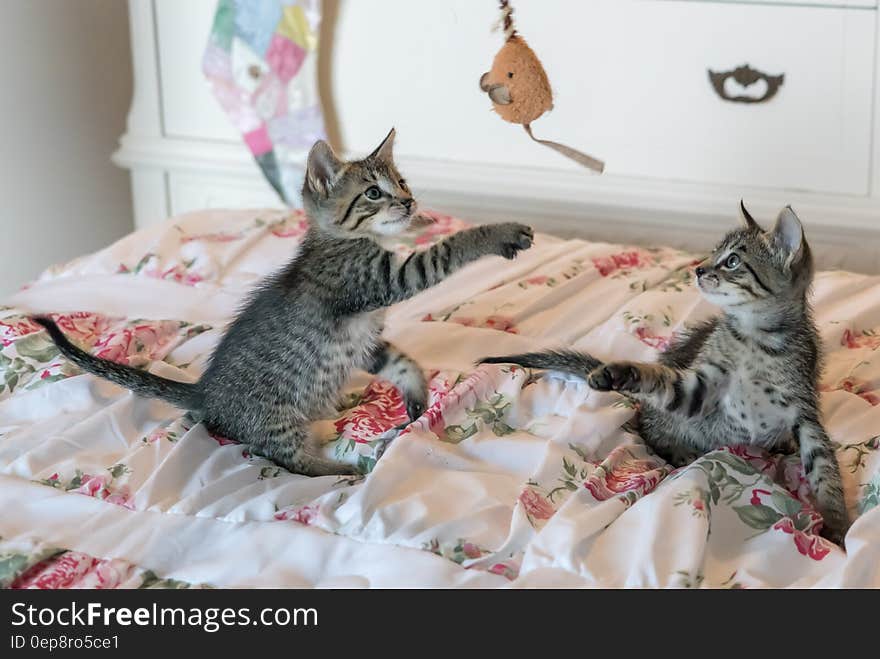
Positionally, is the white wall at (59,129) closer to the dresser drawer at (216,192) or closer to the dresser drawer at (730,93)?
the dresser drawer at (216,192)

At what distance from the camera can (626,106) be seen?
2.28 m

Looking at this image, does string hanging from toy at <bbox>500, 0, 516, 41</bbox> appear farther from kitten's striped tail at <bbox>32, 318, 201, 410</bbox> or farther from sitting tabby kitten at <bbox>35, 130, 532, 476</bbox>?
kitten's striped tail at <bbox>32, 318, 201, 410</bbox>

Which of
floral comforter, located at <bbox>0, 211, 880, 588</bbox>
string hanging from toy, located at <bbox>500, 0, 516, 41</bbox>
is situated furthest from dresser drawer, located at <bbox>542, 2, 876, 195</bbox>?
string hanging from toy, located at <bbox>500, 0, 516, 41</bbox>

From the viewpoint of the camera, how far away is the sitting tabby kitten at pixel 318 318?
1435mm

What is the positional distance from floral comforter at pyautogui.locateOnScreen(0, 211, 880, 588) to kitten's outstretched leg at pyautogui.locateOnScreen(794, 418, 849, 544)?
0.08 ft

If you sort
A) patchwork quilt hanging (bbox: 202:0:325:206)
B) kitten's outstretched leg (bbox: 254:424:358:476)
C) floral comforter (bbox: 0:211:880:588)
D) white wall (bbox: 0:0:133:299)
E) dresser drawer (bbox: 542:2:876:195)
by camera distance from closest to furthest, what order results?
floral comforter (bbox: 0:211:880:588)
kitten's outstretched leg (bbox: 254:424:358:476)
dresser drawer (bbox: 542:2:876:195)
patchwork quilt hanging (bbox: 202:0:325:206)
white wall (bbox: 0:0:133:299)

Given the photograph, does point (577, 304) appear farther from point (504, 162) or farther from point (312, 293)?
point (504, 162)

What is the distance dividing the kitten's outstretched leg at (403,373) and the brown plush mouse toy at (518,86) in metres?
0.33

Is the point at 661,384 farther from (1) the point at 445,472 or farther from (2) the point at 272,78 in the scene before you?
(2) the point at 272,78

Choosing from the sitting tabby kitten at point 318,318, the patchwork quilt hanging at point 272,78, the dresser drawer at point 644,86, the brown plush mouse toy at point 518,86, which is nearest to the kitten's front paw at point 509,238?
the sitting tabby kitten at point 318,318

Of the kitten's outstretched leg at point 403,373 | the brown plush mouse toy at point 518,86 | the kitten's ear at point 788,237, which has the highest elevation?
the brown plush mouse toy at point 518,86

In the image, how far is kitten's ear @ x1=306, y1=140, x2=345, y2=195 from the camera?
1.48 metres

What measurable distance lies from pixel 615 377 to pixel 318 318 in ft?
1.26
